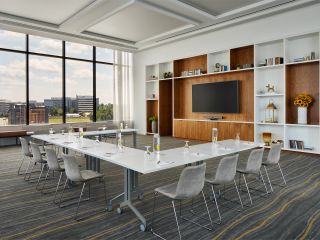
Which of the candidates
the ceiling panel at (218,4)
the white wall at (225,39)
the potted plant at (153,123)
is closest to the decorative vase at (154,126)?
the potted plant at (153,123)

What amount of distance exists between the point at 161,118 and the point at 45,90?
473 centimetres

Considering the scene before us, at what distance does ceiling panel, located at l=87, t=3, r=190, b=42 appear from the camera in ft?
24.1

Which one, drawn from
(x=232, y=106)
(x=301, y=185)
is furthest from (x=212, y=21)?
(x=301, y=185)

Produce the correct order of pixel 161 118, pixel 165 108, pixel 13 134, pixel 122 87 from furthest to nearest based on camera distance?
pixel 122 87, pixel 165 108, pixel 161 118, pixel 13 134

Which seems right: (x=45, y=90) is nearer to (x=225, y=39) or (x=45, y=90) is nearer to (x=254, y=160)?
(x=225, y=39)

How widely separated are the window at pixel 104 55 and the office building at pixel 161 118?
0.06 m

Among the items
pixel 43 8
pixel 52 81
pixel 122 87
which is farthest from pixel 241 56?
pixel 52 81

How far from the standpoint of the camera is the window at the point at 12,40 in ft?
29.3

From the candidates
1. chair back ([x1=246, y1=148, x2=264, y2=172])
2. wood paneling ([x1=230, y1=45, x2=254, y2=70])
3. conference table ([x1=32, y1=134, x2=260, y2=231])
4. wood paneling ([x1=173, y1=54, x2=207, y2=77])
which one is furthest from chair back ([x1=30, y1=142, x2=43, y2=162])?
wood paneling ([x1=173, y1=54, x2=207, y2=77])

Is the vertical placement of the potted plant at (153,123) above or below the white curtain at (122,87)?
below

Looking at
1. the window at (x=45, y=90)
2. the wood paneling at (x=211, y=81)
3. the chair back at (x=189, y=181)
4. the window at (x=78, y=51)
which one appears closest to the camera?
the chair back at (x=189, y=181)

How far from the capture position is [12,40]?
29.9ft

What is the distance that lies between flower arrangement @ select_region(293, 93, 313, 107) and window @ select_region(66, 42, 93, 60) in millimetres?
8226

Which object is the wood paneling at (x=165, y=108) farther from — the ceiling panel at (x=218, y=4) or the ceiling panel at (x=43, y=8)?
the ceiling panel at (x=43, y=8)
